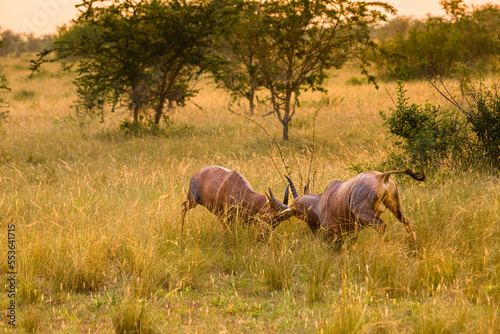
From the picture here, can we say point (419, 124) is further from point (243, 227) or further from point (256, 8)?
point (256, 8)

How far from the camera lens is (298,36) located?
971 centimetres

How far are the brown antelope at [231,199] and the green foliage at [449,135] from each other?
2823 millimetres

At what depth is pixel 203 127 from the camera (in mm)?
11781

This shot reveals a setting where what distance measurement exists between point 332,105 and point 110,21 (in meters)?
6.39

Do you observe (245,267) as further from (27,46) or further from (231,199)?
(27,46)

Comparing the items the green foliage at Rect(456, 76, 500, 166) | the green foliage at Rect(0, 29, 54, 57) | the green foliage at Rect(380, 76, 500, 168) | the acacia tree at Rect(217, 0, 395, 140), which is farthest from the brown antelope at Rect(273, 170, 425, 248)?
the green foliage at Rect(0, 29, 54, 57)

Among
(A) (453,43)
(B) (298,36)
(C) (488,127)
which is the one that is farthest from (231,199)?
(A) (453,43)

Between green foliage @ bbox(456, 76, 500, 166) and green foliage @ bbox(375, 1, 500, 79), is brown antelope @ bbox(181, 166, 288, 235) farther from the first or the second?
green foliage @ bbox(375, 1, 500, 79)

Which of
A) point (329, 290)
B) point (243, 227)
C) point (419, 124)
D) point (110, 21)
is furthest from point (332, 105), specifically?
point (329, 290)

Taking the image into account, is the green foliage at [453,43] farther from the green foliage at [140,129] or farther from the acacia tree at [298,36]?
the green foliage at [140,129]

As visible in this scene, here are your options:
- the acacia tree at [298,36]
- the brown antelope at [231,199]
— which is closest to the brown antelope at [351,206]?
the brown antelope at [231,199]

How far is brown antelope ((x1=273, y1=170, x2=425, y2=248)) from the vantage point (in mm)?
3662

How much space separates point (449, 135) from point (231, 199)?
3.77m

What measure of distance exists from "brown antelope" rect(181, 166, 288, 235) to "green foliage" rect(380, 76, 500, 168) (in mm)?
2823
